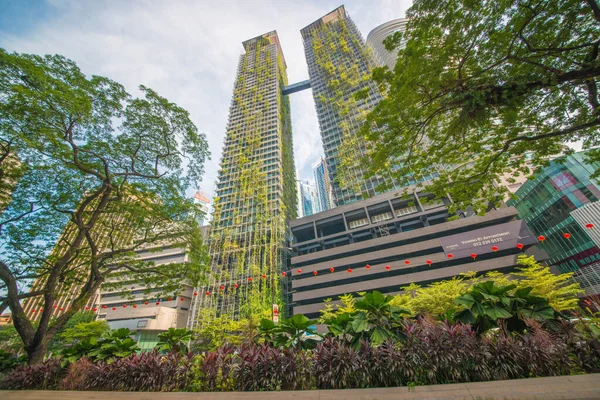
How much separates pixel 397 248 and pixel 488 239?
1027 centimetres

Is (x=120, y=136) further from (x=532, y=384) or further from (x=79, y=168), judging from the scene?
(x=532, y=384)

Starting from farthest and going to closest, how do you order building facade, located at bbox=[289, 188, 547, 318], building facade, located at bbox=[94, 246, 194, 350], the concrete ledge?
1. building facade, located at bbox=[94, 246, 194, 350]
2. building facade, located at bbox=[289, 188, 547, 318]
3. the concrete ledge

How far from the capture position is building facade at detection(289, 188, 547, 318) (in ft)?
88.4

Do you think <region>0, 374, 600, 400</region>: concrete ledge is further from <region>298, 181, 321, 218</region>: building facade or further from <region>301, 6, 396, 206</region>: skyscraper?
<region>298, 181, 321, 218</region>: building facade

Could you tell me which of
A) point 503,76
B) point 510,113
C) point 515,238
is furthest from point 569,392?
point 515,238

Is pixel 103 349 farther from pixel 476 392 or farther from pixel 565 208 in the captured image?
pixel 565 208

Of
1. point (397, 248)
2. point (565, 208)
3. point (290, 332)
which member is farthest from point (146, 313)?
point (565, 208)

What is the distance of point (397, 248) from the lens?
103ft

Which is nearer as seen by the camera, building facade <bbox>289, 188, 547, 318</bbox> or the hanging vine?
building facade <bbox>289, 188, 547, 318</bbox>

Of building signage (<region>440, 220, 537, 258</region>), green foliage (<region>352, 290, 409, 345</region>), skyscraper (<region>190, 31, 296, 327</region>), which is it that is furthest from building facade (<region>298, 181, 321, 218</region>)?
green foliage (<region>352, 290, 409, 345</region>)

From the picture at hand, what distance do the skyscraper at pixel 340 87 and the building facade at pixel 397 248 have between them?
5.62m

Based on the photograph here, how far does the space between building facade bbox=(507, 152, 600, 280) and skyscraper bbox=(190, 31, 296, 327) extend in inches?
1221

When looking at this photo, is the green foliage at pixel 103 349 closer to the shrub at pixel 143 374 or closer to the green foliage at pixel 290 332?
the shrub at pixel 143 374

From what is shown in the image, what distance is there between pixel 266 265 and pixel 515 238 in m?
32.2
